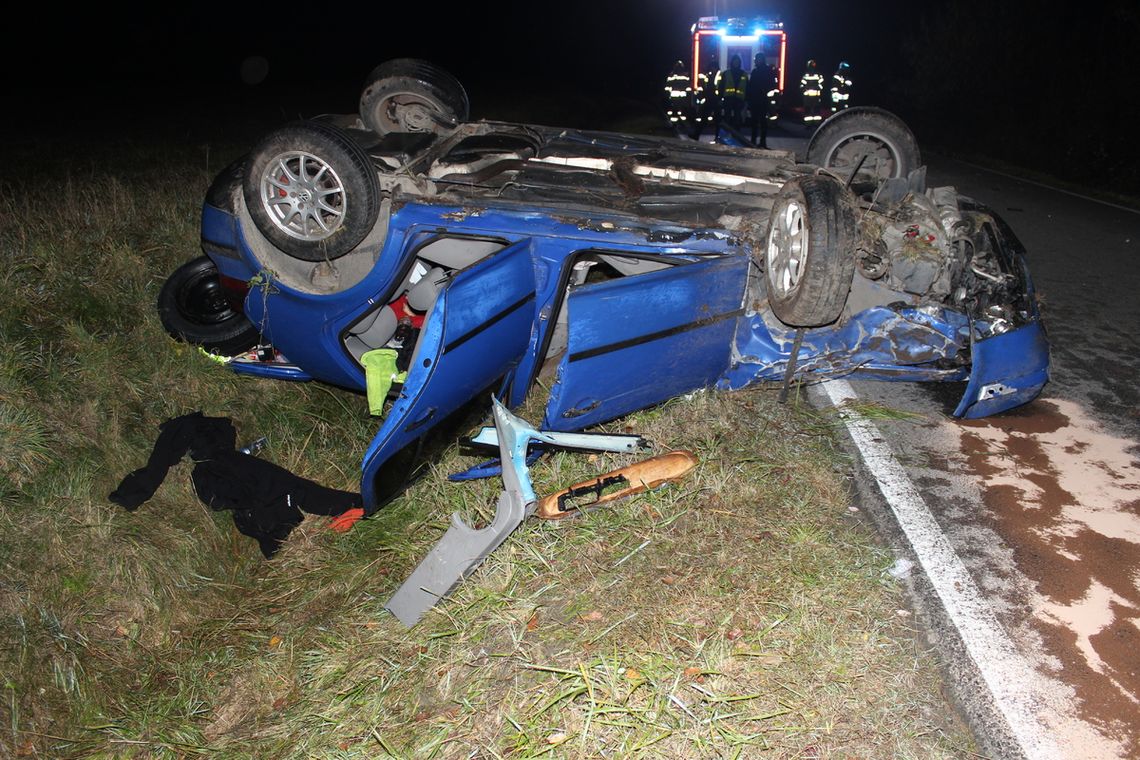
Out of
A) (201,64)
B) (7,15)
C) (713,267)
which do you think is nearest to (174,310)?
(713,267)

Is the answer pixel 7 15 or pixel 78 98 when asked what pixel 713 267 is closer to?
pixel 78 98

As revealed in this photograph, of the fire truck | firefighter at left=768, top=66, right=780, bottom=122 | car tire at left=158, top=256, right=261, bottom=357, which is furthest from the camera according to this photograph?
the fire truck

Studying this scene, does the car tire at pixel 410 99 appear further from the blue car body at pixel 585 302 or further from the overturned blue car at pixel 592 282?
the blue car body at pixel 585 302

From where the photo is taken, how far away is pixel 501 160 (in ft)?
15.0

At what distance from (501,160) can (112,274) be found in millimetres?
2931

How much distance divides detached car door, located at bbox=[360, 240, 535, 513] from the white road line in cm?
183

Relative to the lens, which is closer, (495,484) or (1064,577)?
(1064,577)

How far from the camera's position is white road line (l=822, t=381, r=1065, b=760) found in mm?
2477

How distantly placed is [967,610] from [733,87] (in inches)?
551

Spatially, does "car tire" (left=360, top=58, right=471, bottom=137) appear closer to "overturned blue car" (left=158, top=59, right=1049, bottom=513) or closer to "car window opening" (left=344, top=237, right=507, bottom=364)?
"overturned blue car" (left=158, top=59, right=1049, bottom=513)

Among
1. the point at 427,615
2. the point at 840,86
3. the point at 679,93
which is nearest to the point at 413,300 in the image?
the point at 427,615

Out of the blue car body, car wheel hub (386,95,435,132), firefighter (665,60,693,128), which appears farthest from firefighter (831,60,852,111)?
the blue car body

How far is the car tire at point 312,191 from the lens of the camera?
12.2 ft

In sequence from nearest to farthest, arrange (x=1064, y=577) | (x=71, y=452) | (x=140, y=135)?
(x=1064, y=577) → (x=71, y=452) → (x=140, y=135)
